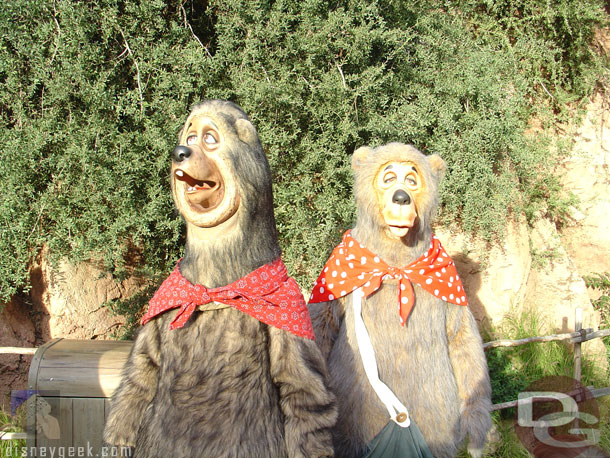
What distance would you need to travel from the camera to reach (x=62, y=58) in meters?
3.59

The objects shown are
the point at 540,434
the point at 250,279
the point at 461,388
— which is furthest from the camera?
the point at 540,434

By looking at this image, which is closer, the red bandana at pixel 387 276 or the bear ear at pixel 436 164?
the red bandana at pixel 387 276

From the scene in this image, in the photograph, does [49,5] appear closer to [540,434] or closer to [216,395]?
[216,395]

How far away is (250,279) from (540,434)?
281 cm

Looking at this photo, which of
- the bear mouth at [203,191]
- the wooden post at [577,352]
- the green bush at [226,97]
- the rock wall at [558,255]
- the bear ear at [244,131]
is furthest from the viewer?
the rock wall at [558,255]

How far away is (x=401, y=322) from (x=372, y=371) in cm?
28

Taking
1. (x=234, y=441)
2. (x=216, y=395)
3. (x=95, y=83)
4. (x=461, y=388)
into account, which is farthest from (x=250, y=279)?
(x=95, y=83)

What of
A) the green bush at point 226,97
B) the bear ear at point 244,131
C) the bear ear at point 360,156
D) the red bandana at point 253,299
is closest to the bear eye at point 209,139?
the bear ear at point 244,131

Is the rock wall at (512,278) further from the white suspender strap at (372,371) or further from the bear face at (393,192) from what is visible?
the white suspender strap at (372,371)

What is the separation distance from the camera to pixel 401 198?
235 centimetres

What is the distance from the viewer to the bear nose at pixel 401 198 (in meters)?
2.35

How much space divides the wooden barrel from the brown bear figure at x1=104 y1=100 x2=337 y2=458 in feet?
2.67

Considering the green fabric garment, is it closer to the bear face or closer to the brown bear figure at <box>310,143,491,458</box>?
the brown bear figure at <box>310,143,491,458</box>

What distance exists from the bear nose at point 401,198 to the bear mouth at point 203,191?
87cm
